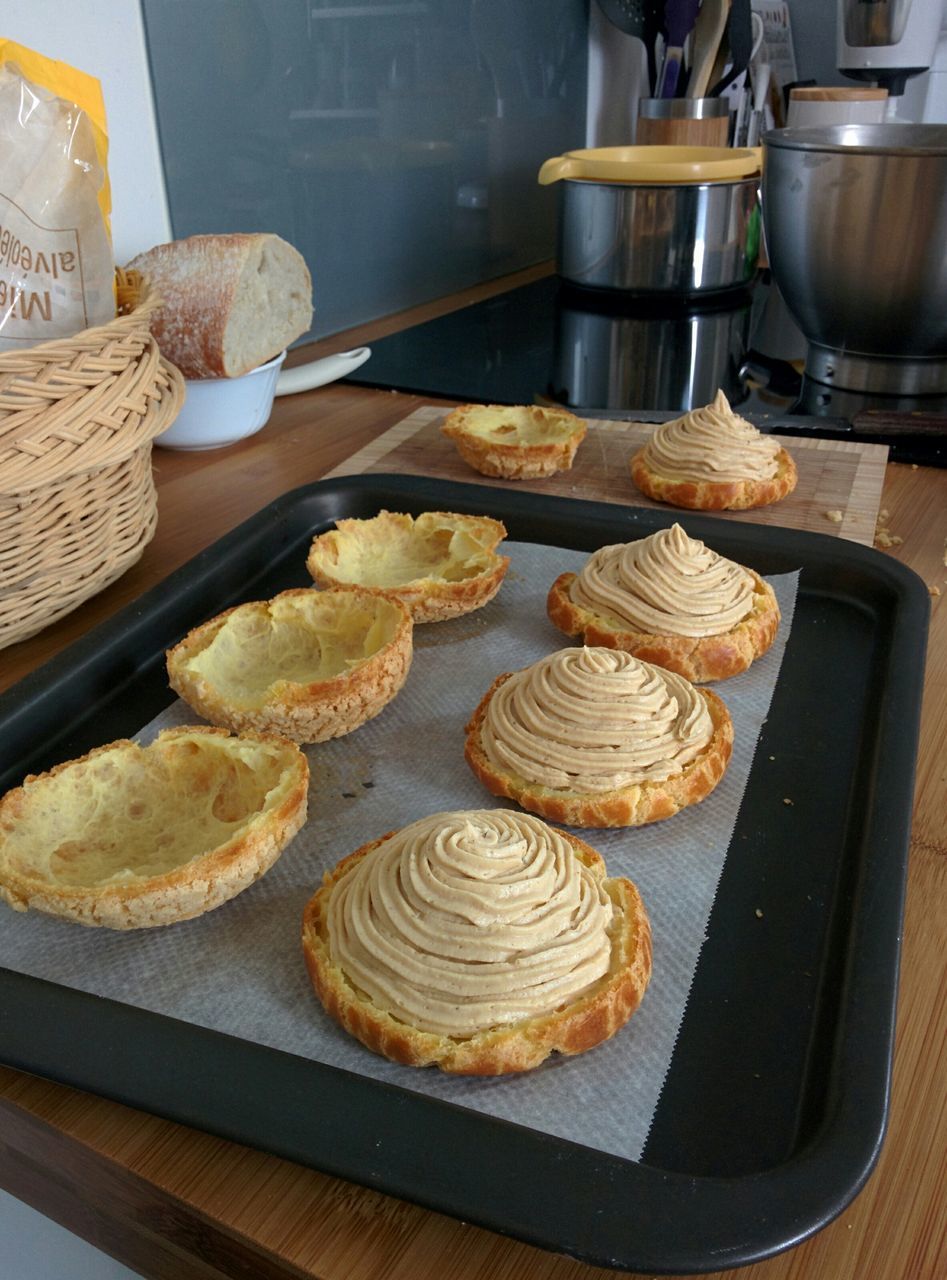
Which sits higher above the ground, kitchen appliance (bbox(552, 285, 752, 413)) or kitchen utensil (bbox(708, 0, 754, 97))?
kitchen utensil (bbox(708, 0, 754, 97))

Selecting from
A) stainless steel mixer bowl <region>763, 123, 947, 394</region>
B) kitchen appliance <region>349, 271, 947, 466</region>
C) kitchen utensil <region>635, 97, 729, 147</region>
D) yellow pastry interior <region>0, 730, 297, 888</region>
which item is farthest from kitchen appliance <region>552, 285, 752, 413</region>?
yellow pastry interior <region>0, 730, 297, 888</region>

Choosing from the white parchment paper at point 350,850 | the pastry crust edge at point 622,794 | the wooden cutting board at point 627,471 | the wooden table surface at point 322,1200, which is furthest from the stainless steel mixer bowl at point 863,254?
the wooden table surface at point 322,1200

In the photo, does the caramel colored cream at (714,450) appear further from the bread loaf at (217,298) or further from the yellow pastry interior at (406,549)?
the bread loaf at (217,298)

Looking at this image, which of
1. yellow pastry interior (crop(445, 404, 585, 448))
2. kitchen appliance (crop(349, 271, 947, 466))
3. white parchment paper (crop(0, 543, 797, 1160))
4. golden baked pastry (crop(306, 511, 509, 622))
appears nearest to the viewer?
white parchment paper (crop(0, 543, 797, 1160))

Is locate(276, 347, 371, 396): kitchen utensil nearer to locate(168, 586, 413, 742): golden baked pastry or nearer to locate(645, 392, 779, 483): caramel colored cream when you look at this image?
locate(645, 392, 779, 483): caramel colored cream

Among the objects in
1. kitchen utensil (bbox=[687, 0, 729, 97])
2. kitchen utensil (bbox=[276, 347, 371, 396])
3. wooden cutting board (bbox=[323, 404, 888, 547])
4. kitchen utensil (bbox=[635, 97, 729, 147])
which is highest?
kitchen utensil (bbox=[687, 0, 729, 97])
